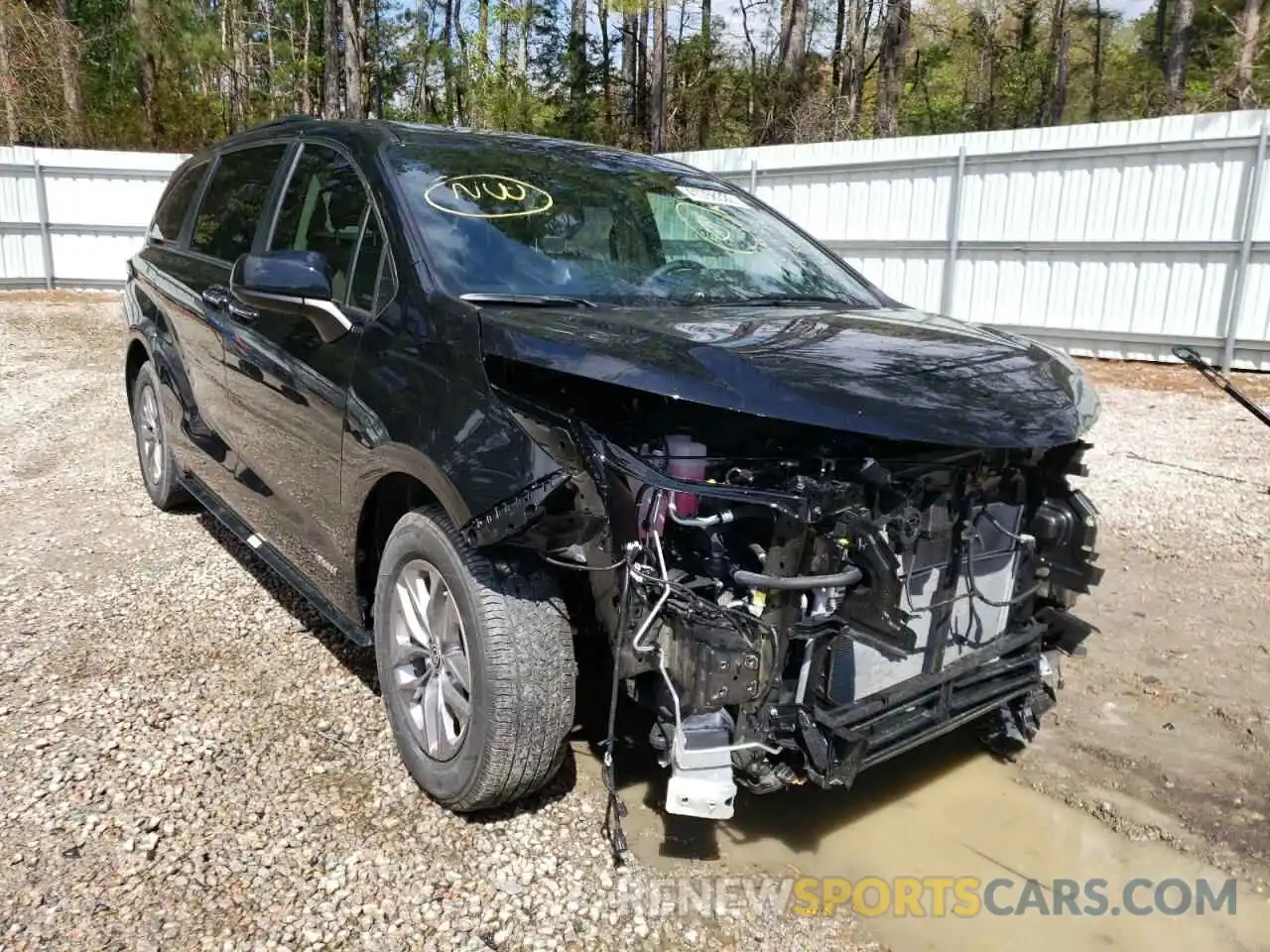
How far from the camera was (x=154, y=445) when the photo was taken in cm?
532

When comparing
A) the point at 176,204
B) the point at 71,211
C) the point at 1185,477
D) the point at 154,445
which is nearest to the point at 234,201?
the point at 176,204

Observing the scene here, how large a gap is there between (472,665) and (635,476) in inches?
28.2

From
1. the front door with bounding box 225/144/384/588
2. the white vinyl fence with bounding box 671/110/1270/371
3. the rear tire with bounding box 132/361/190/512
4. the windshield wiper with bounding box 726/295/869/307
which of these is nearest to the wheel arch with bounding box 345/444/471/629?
the front door with bounding box 225/144/384/588

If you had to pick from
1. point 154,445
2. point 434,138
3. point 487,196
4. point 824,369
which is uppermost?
point 434,138

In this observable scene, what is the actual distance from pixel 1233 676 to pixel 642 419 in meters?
2.84

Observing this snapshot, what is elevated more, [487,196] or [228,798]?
[487,196]

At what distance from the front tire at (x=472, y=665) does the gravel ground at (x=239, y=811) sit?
7.5 inches

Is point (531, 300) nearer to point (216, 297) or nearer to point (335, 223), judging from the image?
point (335, 223)

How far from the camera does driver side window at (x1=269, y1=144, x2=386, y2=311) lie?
303 cm

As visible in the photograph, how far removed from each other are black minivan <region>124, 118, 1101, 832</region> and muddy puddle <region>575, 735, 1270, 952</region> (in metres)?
0.32

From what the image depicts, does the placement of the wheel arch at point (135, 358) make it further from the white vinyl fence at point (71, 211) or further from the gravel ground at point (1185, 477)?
the white vinyl fence at point (71, 211)

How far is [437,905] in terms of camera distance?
2422 mm

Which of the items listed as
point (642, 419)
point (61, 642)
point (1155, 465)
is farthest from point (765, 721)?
Result: point (1155, 465)

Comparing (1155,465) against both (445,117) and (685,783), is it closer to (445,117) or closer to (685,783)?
(685,783)
